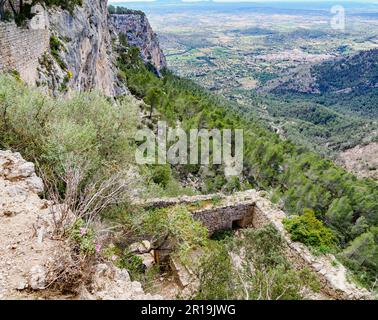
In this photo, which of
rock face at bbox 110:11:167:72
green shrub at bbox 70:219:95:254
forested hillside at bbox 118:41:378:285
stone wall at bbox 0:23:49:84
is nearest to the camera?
green shrub at bbox 70:219:95:254

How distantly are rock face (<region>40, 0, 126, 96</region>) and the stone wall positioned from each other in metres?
1.12

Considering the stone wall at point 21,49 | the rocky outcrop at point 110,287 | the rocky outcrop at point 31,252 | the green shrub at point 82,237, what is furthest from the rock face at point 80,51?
the rocky outcrop at point 110,287

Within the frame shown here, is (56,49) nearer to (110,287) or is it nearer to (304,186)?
(110,287)

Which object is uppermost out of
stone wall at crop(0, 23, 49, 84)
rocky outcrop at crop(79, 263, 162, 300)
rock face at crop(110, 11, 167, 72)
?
rock face at crop(110, 11, 167, 72)

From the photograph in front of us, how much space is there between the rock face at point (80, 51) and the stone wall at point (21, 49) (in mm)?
1123

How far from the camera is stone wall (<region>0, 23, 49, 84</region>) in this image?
17438 mm

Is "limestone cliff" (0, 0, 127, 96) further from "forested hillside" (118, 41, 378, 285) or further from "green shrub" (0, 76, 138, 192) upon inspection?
"forested hillside" (118, 41, 378, 285)

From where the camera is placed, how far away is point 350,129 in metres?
106

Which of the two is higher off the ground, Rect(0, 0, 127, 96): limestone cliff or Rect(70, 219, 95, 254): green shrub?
Rect(0, 0, 127, 96): limestone cliff

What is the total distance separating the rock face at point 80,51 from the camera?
79.6 ft

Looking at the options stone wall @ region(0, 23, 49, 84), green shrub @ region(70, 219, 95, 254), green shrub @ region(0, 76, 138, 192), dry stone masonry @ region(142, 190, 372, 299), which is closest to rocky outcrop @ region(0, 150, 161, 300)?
green shrub @ region(70, 219, 95, 254)

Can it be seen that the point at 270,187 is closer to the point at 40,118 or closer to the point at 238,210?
the point at 238,210
